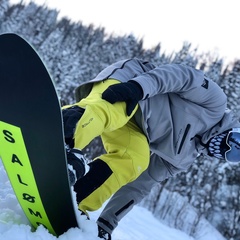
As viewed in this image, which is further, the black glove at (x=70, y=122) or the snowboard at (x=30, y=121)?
the black glove at (x=70, y=122)

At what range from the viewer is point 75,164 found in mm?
1485

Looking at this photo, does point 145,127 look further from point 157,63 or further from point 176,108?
point 157,63

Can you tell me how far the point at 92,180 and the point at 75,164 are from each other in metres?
0.62

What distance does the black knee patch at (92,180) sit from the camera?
206 centimetres

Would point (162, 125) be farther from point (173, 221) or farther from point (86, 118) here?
point (173, 221)

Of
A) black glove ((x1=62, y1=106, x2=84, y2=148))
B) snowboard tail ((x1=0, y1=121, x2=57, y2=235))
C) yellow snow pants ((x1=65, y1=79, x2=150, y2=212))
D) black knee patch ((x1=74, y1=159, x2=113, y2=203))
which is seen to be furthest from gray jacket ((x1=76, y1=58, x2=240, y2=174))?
snowboard tail ((x1=0, y1=121, x2=57, y2=235))

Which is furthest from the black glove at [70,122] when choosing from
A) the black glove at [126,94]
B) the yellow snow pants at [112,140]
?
the black glove at [126,94]

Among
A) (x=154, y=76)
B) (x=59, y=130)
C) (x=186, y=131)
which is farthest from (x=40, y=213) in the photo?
(x=186, y=131)

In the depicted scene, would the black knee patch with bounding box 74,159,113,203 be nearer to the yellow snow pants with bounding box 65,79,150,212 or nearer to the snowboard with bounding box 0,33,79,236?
the yellow snow pants with bounding box 65,79,150,212

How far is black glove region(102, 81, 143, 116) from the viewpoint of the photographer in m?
1.82

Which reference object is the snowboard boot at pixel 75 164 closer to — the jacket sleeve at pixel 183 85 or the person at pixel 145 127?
the person at pixel 145 127

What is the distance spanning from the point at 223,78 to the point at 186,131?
80.0 ft

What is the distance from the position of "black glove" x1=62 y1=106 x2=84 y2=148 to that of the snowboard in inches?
5.6

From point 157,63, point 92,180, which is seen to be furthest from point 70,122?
point 157,63
